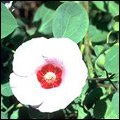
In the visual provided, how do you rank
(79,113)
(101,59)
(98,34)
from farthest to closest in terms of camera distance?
(98,34) → (79,113) → (101,59)

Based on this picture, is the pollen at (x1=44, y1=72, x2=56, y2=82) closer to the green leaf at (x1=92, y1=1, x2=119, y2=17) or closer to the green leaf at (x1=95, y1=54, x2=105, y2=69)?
the green leaf at (x1=95, y1=54, x2=105, y2=69)

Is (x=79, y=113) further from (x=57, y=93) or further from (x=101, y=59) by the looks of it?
(x=57, y=93)

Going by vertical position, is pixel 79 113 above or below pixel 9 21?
below

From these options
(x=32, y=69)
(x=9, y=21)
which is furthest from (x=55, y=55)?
(x=9, y=21)

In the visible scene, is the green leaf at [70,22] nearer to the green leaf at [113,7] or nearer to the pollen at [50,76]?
the pollen at [50,76]

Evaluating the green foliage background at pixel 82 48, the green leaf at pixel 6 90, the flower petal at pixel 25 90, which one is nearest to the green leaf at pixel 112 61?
the green foliage background at pixel 82 48

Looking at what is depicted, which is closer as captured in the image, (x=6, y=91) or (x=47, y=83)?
(x=47, y=83)

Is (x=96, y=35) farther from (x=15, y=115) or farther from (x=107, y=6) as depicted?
(x=15, y=115)

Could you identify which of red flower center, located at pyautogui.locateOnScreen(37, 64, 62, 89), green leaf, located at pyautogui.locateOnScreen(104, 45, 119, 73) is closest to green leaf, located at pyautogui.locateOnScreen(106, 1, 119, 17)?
green leaf, located at pyautogui.locateOnScreen(104, 45, 119, 73)
